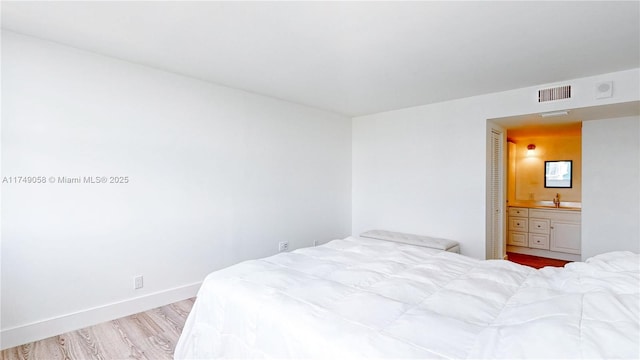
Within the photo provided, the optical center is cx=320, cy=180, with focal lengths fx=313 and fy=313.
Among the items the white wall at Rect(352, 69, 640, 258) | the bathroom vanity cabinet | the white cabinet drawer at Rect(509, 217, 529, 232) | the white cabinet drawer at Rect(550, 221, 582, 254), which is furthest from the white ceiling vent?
the white cabinet drawer at Rect(509, 217, 529, 232)

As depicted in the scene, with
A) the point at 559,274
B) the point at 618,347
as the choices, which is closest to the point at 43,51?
the point at 618,347

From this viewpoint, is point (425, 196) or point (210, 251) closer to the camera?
point (210, 251)

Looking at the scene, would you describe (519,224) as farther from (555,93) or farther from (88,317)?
(88,317)

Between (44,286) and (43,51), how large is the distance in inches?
73.0

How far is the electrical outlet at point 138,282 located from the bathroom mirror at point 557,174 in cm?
648

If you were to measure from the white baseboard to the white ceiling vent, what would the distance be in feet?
14.2

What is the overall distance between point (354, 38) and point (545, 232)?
4737 mm

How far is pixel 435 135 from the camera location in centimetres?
434

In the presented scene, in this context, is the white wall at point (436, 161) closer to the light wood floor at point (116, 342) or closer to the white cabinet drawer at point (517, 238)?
the white cabinet drawer at point (517, 238)

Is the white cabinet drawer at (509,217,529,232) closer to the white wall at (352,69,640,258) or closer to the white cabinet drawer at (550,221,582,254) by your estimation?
the white cabinet drawer at (550,221,582,254)

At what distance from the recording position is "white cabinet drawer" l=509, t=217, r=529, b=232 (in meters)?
5.29

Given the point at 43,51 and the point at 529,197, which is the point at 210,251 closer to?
the point at 43,51

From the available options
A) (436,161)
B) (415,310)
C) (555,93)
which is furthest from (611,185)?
(415,310)

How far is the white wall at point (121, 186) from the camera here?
7.84 feet
